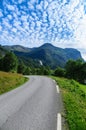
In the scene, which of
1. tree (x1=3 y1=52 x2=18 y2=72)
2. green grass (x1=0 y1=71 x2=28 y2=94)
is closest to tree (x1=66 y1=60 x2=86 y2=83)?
tree (x1=3 y1=52 x2=18 y2=72)

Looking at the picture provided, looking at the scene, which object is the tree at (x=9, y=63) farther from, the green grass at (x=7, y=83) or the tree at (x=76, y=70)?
the green grass at (x=7, y=83)

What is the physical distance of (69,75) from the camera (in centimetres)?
9981

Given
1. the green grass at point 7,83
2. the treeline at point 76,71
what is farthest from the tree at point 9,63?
the green grass at point 7,83

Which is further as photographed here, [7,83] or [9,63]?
[9,63]

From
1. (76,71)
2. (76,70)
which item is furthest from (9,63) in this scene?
(76,70)

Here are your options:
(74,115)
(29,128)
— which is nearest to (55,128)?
(29,128)

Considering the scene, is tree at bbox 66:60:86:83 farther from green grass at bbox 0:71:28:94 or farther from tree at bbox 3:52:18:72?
green grass at bbox 0:71:28:94

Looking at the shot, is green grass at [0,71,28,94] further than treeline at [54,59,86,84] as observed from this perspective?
No

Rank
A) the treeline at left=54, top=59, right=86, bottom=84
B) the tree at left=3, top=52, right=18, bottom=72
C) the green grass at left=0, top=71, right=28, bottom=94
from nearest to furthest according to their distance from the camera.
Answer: the green grass at left=0, top=71, right=28, bottom=94, the tree at left=3, top=52, right=18, bottom=72, the treeline at left=54, top=59, right=86, bottom=84

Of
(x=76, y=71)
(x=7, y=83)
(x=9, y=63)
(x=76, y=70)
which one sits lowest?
(x=7, y=83)

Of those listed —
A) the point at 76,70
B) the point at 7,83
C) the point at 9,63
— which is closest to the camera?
the point at 7,83

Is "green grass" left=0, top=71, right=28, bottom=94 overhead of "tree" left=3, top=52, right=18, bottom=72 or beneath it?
beneath

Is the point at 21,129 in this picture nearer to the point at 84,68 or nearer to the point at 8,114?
the point at 8,114

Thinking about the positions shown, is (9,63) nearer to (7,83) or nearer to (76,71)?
(76,71)
